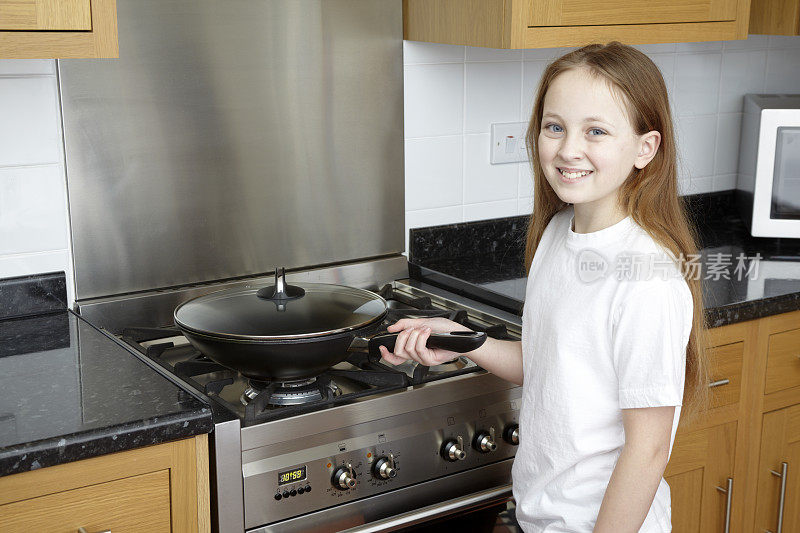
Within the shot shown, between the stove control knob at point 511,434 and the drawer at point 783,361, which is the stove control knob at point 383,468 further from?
the drawer at point 783,361

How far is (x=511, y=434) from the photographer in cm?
156

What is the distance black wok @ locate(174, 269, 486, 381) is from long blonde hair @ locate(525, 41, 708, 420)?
28 cm

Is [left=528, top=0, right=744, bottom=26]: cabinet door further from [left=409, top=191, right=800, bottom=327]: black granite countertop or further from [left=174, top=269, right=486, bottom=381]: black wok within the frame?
[left=174, top=269, right=486, bottom=381]: black wok

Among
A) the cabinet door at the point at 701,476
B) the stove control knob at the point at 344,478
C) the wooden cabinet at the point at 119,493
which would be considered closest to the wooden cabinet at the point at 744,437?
the cabinet door at the point at 701,476

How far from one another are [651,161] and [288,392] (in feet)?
2.06

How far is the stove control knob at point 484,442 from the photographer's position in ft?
4.99

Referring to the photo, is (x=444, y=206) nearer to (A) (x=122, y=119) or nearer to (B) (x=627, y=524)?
(A) (x=122, y=119)

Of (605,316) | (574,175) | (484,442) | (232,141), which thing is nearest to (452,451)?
(484,442)

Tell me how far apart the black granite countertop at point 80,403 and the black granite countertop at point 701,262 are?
2.42 ft

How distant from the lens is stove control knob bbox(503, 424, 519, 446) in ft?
5.12

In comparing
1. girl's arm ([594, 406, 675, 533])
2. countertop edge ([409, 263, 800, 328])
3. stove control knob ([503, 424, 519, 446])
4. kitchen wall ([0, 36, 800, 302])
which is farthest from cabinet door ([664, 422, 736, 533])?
kitchen wall ([0, 36, 800, 302])

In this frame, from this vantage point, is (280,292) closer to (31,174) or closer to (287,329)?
(287,329)

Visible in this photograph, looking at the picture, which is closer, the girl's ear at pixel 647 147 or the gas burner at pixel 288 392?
the girl's ear at pixel 647 147

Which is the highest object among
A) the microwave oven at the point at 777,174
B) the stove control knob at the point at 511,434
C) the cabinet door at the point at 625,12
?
the cabinet door at the point at 625,12
